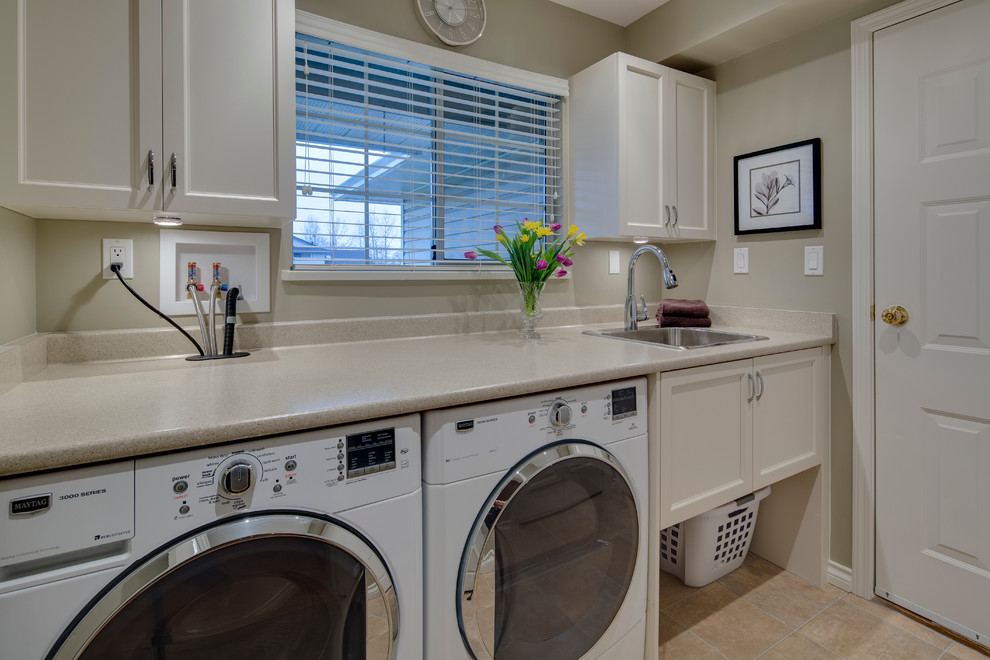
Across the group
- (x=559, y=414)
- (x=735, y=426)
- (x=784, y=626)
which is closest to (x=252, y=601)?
(x=559, y=414)

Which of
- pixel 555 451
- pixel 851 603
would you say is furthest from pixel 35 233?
pixel 851 603

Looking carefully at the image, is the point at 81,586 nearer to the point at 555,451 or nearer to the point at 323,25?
the point at 555,451

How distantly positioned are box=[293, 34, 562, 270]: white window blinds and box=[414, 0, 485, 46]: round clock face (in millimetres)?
141

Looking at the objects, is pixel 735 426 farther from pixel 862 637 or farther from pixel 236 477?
pixel 236 477

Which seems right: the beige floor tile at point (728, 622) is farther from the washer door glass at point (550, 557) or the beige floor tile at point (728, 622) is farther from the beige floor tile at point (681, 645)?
the washer door glass at point (550, 557)

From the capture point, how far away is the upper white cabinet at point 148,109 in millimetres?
1095

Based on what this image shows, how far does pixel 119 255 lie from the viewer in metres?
1.46

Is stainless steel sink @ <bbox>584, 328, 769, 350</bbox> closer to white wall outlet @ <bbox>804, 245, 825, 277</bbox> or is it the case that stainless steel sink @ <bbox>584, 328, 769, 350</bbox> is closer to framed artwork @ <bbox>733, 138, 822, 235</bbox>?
white wall outlet @ <bbox>804, 245, 825, 277</bbox>

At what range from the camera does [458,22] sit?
6.66 feet

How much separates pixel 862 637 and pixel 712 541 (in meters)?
0.52

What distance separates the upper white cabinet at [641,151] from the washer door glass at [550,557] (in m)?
1.22

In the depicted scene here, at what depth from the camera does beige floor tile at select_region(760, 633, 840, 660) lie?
1.61 meters

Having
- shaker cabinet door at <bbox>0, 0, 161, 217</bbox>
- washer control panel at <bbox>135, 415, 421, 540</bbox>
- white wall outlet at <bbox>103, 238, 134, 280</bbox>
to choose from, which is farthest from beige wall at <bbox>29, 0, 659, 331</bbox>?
washer control panel at <bbox>135, 415, 421, 540</bbox>

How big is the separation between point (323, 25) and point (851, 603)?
9.42 feet
